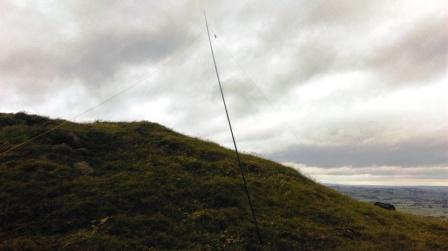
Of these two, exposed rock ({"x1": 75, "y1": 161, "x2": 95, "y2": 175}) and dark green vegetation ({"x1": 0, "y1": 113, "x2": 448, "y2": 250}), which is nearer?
dark green vegetation ({"x1": 0, "y1": 113, "x2": 448, "y2": 250})

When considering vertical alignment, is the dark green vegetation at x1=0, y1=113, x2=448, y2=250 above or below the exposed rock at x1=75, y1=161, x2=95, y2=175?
below

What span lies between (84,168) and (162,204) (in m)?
7.16

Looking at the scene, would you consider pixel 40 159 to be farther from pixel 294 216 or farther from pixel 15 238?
pixel 294 216

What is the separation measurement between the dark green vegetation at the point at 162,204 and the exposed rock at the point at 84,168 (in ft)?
0.20

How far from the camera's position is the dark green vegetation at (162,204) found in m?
15.8

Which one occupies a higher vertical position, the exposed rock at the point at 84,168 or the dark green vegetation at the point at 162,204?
the exposed rock at the point at 84,168

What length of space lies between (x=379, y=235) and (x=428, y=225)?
228 inches

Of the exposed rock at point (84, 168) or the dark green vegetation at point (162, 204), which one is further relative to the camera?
the exposed rock at point (84, 168)

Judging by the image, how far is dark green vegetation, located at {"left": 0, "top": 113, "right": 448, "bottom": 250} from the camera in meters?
15.8

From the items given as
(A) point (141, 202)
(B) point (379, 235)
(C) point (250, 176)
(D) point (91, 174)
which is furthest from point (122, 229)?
(B) point (379, 235)

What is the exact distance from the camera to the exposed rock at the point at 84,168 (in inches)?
895

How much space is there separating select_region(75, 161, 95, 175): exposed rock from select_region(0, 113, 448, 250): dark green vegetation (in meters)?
0.06

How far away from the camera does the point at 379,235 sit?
60.2 feet

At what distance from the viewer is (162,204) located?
18.8 m
